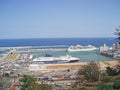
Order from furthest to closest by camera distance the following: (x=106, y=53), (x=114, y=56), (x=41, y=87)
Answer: (x=106, y=53)
(x=114, y=56)
(x=41, y=87)

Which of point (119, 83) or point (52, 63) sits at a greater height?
point (119, 83)

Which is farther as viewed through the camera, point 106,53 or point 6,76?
point 106,53

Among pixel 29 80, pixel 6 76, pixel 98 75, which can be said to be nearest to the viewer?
pixel 29 80

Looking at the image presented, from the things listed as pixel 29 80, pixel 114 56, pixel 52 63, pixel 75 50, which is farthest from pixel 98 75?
pixel 75 50

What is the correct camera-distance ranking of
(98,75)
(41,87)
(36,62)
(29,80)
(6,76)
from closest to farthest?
(41,87), (29,80), (98,75), (6,76), (36,62)

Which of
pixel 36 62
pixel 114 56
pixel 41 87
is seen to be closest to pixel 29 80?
A: pixel 41 87

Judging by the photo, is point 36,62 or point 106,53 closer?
point 36,62

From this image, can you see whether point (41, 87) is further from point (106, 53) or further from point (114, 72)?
point (106, 53)

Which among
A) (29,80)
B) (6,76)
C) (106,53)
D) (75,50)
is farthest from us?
(75,50)

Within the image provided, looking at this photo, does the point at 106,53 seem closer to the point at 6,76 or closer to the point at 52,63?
the point at 52,63
